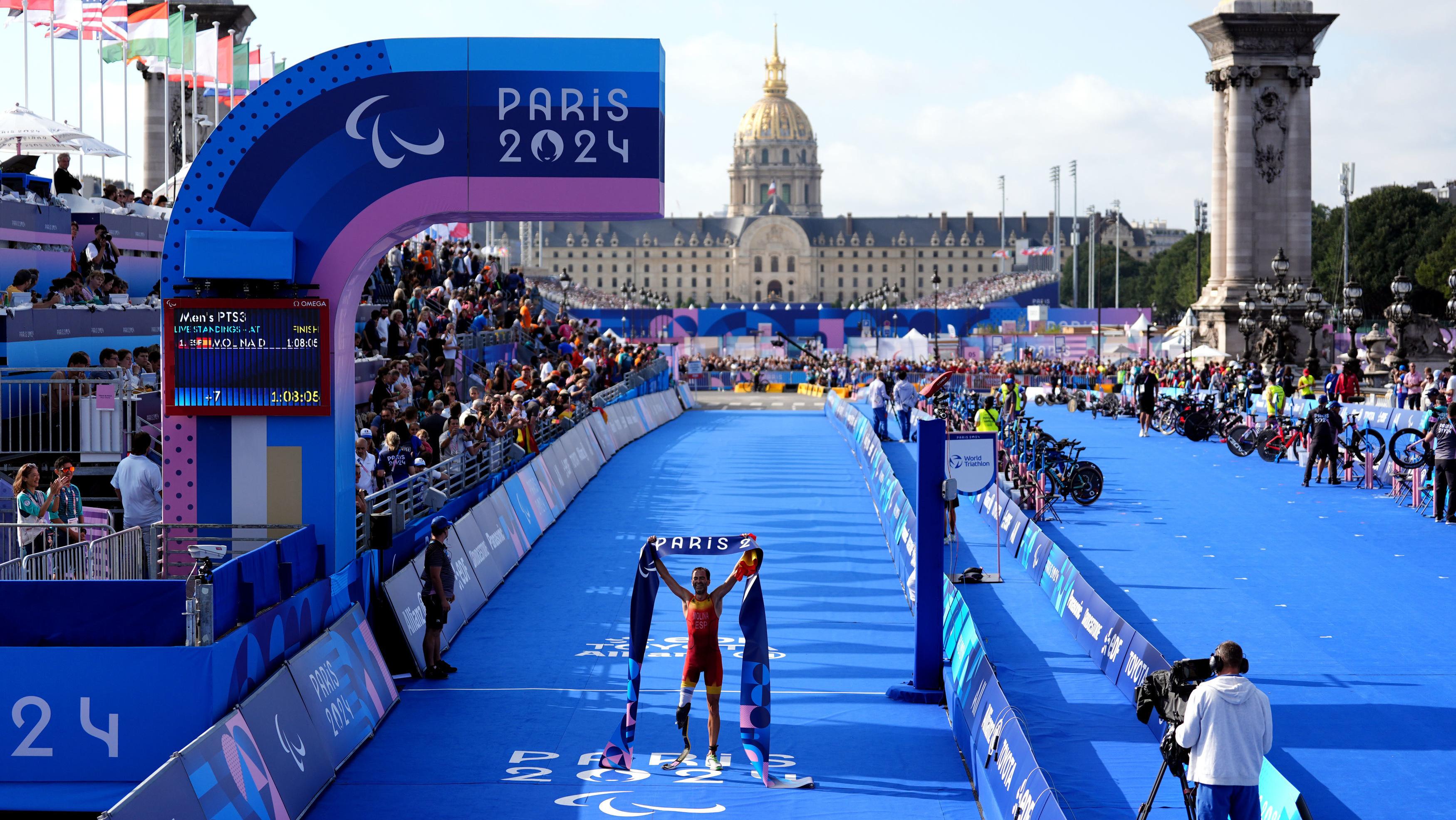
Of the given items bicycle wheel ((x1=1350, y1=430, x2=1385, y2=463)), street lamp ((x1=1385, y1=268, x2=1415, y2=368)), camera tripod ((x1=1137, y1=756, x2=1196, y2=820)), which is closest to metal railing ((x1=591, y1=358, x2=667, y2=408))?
bicycle wheel ((x1=1350, y1=430, x2=1385, y2=463))

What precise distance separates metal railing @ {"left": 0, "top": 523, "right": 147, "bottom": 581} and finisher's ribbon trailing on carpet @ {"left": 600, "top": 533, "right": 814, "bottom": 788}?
11.3ft

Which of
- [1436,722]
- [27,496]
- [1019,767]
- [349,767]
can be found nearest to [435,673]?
[349,767]

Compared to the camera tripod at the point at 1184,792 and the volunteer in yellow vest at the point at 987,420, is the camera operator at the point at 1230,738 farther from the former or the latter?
the volunteer in yellow vest at the point at 987,420

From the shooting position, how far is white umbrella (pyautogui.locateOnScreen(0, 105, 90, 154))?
2327 cm

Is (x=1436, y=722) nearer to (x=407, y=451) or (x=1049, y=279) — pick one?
(x=407, y=451)

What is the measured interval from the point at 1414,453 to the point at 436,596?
17.5 metres

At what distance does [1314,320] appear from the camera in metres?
46.5

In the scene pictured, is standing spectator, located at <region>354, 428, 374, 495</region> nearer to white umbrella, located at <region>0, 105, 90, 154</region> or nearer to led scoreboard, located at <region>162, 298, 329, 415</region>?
led scoreboard, located at <region>162, 298, 329, 415</region>

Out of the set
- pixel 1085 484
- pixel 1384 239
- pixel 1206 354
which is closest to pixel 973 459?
pixel 1085 484

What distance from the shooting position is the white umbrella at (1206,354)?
5541 centimetres

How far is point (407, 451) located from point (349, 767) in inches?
268

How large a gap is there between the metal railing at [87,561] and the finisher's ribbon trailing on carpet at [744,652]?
3.46 m

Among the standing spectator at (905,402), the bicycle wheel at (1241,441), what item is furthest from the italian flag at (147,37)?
the bicycle wheel at (1241,441)

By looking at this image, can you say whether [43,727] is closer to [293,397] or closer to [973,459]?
[293,397]
